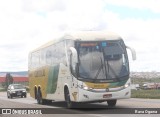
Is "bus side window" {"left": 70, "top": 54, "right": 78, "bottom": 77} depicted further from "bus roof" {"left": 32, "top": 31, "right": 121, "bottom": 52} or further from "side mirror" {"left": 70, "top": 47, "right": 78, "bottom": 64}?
"bus roof" {"left": 32, "top": 31, "right": 121, "bottom": 52}

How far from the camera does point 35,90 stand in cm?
3127

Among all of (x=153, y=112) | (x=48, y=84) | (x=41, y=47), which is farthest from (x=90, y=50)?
(x=41, y=47)

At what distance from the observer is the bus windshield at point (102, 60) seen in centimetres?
2020

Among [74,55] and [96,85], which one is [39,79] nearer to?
[74,55]

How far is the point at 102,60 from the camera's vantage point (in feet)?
66.8

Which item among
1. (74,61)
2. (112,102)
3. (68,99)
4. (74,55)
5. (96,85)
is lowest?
(112,102)

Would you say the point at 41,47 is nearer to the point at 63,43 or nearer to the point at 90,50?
the point at 63,43

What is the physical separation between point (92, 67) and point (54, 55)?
4.78 metres

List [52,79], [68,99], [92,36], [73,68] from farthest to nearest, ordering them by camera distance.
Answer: [52,79] → [68,99] → [92,36] → [73,68]

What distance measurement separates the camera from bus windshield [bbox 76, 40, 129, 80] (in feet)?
66.3

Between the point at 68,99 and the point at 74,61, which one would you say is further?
the point at 68,99

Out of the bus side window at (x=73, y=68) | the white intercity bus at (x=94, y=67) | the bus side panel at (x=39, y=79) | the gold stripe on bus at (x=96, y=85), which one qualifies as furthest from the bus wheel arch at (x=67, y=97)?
the bus side panel at (x=39, y=79)

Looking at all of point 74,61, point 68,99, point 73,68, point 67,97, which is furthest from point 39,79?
point 74,61

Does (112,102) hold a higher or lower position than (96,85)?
lower
